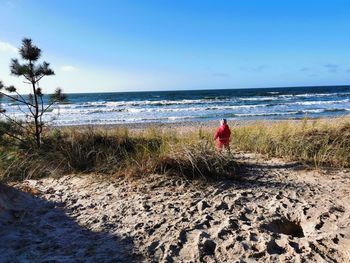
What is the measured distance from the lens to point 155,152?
6.78 metres

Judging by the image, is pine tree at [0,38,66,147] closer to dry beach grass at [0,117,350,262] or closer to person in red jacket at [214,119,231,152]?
dry beach grass at [0,117,350,262]

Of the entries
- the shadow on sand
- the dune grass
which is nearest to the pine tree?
the dune grass

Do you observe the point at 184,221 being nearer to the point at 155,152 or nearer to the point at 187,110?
the point at 155,152

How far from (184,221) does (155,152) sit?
2.63m

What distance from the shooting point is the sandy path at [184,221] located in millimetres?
3604

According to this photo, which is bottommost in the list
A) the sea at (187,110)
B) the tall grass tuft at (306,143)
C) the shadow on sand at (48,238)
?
the sea at (187,110)

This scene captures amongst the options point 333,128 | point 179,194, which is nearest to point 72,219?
point 179,194

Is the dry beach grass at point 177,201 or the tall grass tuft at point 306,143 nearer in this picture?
the dry beach grass at point 177,201

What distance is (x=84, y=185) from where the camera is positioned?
5.84m

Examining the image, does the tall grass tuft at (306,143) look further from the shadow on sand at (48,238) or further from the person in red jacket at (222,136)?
the shadow on sand at (48,238)

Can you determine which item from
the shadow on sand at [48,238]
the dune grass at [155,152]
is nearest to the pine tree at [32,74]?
the dune grass at [155,152]

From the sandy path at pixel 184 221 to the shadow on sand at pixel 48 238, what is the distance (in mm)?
10

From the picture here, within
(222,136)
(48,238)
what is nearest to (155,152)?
(222,136)

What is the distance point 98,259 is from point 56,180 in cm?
311
